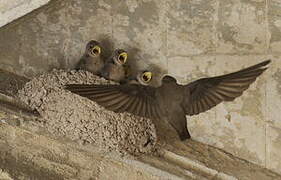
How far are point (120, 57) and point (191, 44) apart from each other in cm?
45

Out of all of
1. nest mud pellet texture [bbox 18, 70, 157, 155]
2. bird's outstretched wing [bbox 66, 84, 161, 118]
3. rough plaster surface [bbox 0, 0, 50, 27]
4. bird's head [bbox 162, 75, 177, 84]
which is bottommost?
nest mud pellet texture [bbox 18, 70, 157, 155]

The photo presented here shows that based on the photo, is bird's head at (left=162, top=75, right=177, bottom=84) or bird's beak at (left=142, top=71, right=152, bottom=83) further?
bird's beak at (left=142, top=71, right=152, bottom=83)

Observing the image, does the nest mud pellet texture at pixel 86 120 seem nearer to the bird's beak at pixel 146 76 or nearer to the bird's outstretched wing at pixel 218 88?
the bird's beak at pixel 146 76

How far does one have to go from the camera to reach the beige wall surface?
4996mm

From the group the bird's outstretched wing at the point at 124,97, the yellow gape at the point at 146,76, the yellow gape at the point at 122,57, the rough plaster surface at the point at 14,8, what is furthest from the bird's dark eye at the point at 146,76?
the rough plaster surface at the point at 14,8

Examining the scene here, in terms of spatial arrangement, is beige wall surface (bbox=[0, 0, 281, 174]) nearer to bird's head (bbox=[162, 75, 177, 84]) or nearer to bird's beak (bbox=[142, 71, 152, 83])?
bird's beak (bbox=[142, 71, 152, 83])

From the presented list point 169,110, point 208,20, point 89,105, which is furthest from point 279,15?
point 89,105

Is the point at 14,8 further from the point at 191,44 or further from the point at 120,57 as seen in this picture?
the point at 191,44

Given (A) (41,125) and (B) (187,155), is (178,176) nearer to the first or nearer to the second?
(B) (187,155)

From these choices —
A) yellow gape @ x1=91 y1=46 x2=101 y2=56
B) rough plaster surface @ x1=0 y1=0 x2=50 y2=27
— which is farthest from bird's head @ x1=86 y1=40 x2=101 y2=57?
rough plaster surface @ x1=0 y1=0 x2=50 y2=27

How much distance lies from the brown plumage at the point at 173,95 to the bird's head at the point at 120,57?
0.24m

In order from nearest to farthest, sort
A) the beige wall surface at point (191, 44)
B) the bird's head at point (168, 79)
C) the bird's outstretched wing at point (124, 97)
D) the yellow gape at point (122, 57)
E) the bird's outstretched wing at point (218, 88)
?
the bird's outstretched wing at point (218, 88)
the bird's outstretched wing at point (124, 97)
the bird's head at point (168, 79)
the beige wall surface at point (191, 44)
the yellow gape at point (122, 57)

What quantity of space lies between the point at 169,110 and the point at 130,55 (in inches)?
24.4

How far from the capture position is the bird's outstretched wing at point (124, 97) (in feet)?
14.8
